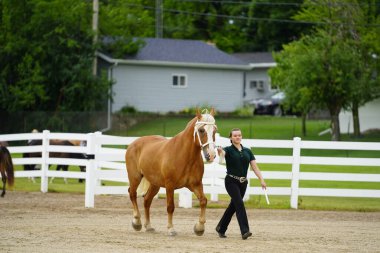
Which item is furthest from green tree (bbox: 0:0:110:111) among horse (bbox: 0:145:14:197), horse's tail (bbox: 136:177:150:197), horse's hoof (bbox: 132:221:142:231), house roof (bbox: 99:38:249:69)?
horse's hoof (bbox: 132:221:142:231)

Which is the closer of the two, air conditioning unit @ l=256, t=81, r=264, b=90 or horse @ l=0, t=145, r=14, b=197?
horse @ l=0, t=145, r=14, b=197

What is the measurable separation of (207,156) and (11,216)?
5366mm

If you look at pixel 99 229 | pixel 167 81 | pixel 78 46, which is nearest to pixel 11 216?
pixel 99 229

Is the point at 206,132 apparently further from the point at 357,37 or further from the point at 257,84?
the point at 257,84

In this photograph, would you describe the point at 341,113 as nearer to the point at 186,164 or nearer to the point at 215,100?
the point at 215,100

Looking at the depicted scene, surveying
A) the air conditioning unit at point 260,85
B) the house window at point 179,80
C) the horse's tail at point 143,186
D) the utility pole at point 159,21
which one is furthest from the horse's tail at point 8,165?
the utility pole at point 159,21

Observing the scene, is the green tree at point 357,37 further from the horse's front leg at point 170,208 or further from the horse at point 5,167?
the horse's front leg at point 170,208

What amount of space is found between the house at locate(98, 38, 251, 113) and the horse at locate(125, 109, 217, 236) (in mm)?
36349

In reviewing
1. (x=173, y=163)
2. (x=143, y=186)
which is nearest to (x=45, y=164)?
(x=143, y=186)

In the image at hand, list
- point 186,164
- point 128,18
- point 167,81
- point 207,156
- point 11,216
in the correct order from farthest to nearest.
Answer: point 128,18
point 167,81
point 11,216
point 186,164
point 207,156

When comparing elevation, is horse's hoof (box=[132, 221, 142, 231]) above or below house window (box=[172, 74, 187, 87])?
below

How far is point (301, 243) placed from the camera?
13094 mm

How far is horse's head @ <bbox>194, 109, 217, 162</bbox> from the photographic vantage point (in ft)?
42.4

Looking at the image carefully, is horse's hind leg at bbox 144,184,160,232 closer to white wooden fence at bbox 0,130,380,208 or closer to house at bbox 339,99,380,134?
white wooden fence at bbox 0,130,380,208
